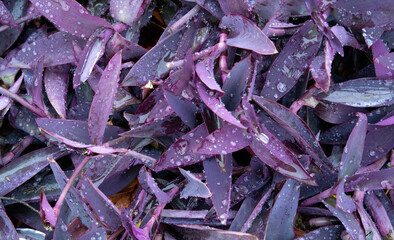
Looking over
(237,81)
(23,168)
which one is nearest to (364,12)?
(237,81)

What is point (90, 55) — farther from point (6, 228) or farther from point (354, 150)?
point (354, 150)

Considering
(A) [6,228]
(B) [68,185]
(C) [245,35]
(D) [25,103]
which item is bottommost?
(A) [6,228]

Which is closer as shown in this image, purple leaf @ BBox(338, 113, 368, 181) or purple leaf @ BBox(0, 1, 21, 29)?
purple leaf @ BBox(338, 113, 368, 181)

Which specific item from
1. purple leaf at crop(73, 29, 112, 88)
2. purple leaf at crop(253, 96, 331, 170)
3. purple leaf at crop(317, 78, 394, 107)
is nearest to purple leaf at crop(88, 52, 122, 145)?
purple leaf at crop(73, 29, 112, 88)

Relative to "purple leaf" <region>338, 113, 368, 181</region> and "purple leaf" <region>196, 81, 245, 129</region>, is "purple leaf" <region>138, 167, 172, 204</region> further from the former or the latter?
"purple leaf" <region>338, 113, 368, 181</region>

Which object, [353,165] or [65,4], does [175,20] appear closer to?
[65,4]

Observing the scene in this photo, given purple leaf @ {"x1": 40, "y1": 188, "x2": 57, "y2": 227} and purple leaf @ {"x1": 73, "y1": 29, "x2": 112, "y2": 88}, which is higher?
purple leaf @ {"x1": 73, "y1": 29, "x2": 112, "y2": 88}
